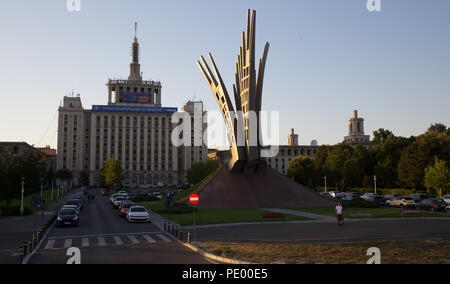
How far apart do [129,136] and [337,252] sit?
13351 centimetres

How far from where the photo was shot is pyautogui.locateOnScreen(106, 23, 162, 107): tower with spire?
140875 millimetres

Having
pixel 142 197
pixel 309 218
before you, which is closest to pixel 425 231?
pixel 309 218

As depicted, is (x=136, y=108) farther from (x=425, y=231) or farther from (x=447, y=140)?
(x=425, y=231)

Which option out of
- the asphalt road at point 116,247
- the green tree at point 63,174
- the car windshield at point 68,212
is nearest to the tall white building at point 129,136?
Answer: the green tree at point 63,174

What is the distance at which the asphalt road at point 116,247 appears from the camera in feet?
46.2

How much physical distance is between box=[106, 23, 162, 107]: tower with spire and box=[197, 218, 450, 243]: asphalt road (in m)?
123

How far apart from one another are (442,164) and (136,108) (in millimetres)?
108434

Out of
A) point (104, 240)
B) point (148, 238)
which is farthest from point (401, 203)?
point (104, 240)

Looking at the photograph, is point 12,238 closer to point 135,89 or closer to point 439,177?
point 439,177

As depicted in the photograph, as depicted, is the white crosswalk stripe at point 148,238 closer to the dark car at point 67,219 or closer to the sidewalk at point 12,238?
the sidewalk at point 12,238

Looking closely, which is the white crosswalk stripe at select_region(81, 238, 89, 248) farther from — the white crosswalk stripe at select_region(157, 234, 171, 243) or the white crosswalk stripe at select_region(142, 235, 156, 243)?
the white crosswalk stripe at select_region(157, 234, 171, 243)

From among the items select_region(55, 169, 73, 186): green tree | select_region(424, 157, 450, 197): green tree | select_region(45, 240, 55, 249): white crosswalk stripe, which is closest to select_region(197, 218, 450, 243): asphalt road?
select_region(45, 240, 55, 249): white crosswalk stripe

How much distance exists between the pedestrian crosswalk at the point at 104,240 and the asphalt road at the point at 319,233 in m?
2.55

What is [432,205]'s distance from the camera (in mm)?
39000
